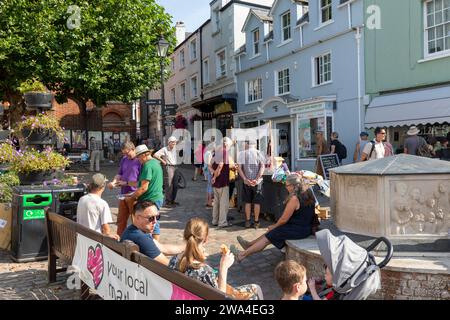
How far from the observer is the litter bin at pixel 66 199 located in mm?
6650

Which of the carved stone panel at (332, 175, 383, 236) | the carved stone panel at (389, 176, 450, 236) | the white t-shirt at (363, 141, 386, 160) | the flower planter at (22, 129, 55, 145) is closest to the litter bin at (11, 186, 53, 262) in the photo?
the flower planter at (22, 129, 55, 145)

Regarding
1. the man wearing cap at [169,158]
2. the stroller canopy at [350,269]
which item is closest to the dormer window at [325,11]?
the man wearing cap at [169,158]

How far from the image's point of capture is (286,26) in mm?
20047

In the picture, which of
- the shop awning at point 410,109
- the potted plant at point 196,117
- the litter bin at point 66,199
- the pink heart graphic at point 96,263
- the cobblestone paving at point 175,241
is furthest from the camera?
the potted plant at point 196,117

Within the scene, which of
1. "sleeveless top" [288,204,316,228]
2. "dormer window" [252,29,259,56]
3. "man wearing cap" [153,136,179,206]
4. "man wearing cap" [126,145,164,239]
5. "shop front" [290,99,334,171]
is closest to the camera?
"sleeveless top" [288,204,316,228]

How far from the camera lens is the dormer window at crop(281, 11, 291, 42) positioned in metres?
19.8

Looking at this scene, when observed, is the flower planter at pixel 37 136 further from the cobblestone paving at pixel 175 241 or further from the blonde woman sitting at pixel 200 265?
the blonde woman sitting at pixel 200 265

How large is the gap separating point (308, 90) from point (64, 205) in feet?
44.7

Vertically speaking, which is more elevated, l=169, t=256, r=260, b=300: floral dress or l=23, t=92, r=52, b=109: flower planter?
l=23, t=92, r=52, b=109: flower planter

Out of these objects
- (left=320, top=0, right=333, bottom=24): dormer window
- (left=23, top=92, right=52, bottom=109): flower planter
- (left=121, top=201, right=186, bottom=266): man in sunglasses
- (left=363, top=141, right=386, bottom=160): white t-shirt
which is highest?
(left=320, top=0, right=333, bottom=24): dormer window

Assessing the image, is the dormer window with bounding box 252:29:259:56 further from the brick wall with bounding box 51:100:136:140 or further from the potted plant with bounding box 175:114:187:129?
the brick wall with bounding box 51:100:136:140

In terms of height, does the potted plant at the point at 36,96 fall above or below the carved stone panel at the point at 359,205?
above

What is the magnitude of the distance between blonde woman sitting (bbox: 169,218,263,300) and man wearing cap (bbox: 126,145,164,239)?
2.68 metres

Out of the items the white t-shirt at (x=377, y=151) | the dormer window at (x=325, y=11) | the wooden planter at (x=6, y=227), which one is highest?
the dormer window at (x=325, y=11)
